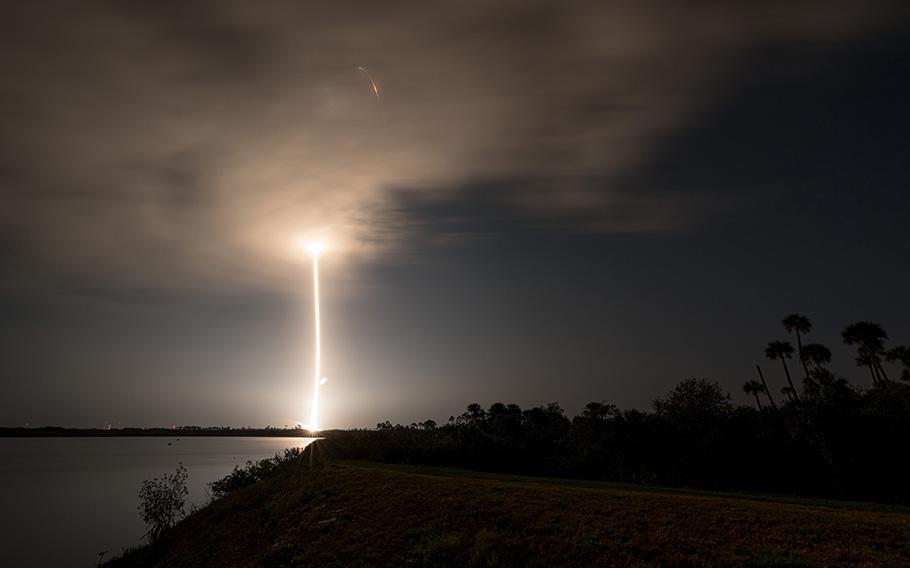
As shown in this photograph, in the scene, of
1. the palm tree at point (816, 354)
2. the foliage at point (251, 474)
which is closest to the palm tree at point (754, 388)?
the palm tree at point (816, 354)

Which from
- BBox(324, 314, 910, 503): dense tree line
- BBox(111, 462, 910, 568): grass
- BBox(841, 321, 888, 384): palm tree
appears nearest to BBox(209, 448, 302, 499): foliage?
BBox(324, 314, 910, 503): dense tree line

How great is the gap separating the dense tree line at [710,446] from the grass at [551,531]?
18433 millimetres

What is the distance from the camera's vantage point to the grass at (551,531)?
15.8 metres

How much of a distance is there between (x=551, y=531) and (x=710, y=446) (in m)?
31.6

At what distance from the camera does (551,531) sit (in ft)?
62.6

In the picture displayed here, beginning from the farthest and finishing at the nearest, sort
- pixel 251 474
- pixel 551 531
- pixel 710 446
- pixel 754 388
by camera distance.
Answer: pixel 754 388 → pixel 251 474 → pixel 710 446 → pixel 551 531

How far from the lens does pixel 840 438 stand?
138 feet

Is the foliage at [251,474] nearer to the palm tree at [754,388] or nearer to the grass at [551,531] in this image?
the grass at [551,531]

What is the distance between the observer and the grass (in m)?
15.8

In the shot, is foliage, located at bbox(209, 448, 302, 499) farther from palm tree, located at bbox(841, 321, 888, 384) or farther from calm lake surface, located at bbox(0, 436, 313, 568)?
palm tree, located at bbox(841, 321, 888, 384)

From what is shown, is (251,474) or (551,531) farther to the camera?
(251,474)

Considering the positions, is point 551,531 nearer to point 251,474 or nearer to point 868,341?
point 251,474

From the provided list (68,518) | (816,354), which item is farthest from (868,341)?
(68,518)

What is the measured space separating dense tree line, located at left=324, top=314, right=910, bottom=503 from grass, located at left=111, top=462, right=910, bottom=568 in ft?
60.5
